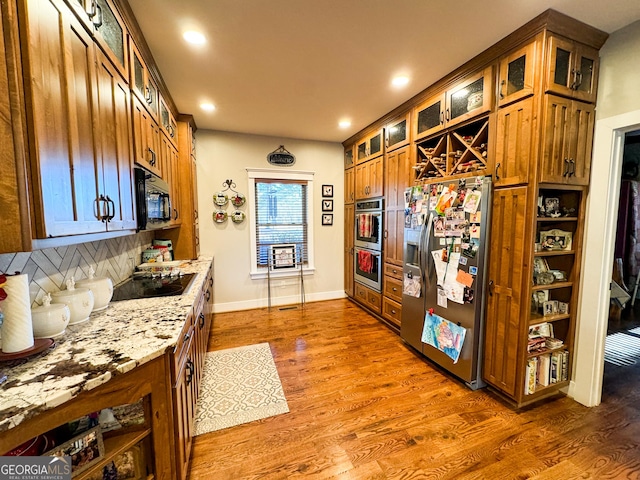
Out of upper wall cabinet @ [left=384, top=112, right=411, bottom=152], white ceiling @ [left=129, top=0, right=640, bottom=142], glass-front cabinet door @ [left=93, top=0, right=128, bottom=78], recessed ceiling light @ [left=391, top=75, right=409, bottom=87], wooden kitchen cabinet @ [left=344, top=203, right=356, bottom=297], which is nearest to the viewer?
glass-front cabinet door @ [left=93, top=0, right=128, bottom=78]

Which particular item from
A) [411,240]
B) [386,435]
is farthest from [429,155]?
[386,435]

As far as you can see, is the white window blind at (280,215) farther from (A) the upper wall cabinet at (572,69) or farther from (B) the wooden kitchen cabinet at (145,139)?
(A) the upper wall cabinet at (572,69)

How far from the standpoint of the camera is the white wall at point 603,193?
5.94 ft

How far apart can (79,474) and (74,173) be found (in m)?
1.08

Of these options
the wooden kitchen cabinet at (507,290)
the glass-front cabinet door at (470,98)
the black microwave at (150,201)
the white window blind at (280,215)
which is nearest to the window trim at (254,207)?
the white window blind at (280,215)

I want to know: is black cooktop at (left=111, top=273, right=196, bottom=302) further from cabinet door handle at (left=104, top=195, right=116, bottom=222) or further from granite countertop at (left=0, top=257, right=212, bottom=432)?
cabinet door handle at (left=104, top=195, right=116, bottom=222)

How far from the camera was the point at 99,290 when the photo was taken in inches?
60.0

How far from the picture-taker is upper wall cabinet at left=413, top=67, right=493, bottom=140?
Answer: 2152 millimetres

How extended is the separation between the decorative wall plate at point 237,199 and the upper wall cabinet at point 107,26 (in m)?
2.44

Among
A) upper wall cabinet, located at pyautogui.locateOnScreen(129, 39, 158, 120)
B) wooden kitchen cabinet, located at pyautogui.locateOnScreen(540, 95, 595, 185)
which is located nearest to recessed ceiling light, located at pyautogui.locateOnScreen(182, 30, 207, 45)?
upper wall cabinet, located at pyautogui.locateOnScreen(129, 39, 158, 120)

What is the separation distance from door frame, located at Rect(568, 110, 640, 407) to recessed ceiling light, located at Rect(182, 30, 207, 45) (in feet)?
9.83

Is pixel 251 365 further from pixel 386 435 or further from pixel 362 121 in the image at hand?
pixel 362 121

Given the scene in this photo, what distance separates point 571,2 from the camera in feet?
Result: 5.32

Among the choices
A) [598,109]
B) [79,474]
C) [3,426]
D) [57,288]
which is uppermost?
[598,109]
